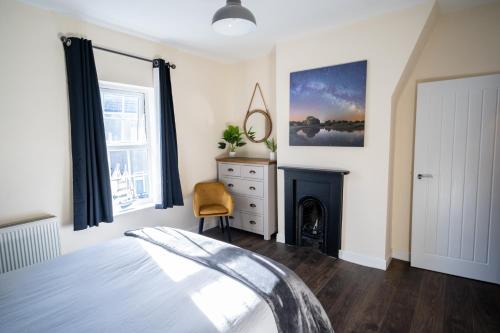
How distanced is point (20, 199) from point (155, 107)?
5.05 ft

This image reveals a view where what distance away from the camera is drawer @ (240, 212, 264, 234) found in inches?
144

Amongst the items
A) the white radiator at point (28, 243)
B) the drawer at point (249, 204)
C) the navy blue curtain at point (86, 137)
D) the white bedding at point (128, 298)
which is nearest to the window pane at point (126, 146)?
the navy blue curtain at point (86, 137)

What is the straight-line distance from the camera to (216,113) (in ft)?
13.3

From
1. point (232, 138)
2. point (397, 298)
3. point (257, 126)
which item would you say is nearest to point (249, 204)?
point (232, 138)

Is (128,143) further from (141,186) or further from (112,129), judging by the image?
(141,186)

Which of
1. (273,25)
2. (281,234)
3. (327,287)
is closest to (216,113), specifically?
(273,25)

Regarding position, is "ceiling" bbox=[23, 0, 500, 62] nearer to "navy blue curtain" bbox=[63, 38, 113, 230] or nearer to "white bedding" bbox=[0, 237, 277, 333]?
"navy blue curtain" bbox=[63, 38, 113, 230]

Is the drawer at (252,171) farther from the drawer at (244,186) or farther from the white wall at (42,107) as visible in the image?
the white wall at (42,107)

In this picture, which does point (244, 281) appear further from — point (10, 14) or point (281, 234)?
point (10, 14)

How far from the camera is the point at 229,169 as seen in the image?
12.8 feet

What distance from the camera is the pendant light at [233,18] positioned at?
5.97 ft

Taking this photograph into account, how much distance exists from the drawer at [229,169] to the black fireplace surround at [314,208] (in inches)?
28.6

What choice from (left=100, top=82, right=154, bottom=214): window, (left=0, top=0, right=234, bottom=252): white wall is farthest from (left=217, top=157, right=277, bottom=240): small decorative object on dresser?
(left=0, top=0, right=234, bottom=252): white wall

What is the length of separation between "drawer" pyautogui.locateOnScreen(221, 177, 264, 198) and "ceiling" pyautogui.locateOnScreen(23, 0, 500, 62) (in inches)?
69.5
